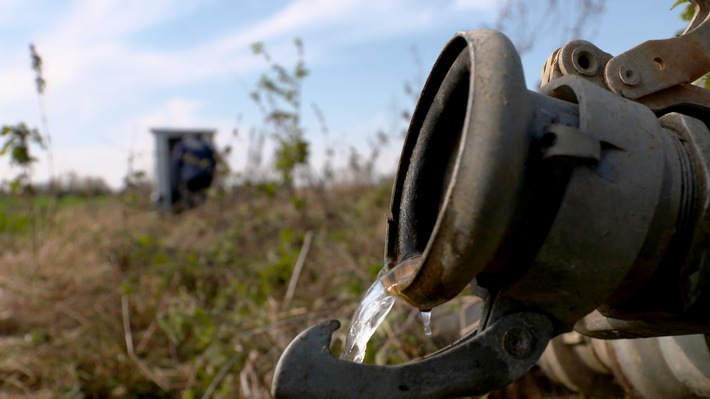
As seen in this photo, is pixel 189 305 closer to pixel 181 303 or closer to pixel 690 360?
pixel 181 303

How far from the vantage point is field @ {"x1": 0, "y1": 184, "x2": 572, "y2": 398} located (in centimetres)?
304

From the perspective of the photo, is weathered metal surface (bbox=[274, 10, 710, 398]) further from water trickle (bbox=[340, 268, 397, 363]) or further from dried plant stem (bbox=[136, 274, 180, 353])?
dried plant stem (bbox=[136, 274, 180, 353])

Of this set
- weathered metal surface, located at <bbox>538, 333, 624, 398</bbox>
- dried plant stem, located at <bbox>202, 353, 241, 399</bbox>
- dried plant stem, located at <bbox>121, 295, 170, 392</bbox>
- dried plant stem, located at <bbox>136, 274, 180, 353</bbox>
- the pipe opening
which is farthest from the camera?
dried plant stem, located at <bbox>136, 274, 180, 353</bbox>

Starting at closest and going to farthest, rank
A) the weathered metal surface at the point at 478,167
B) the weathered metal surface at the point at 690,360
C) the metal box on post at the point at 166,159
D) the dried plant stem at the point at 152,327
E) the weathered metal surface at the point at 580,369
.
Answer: the weathered metal surface at the point at 478,167 → the weathered metal surface at the point at 690,360 → the weathered metal surface at the point at 580,369 → the dried plant stem at the point at 152,327 → the metal box on post at the point at 166,159

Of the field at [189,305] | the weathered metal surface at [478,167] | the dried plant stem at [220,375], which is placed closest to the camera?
the weathered metal surface at [478,167]

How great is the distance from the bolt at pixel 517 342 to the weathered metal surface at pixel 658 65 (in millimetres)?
492

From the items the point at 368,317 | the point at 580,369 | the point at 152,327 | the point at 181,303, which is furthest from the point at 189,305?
the point at 368,317

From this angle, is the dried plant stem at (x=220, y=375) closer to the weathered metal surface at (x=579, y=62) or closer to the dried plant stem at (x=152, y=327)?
the dried plant stem at (x=152, y=327)

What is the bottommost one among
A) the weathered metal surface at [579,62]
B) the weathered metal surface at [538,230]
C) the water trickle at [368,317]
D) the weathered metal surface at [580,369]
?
the weathered metal surface at [580,369]

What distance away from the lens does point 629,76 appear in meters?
1.20

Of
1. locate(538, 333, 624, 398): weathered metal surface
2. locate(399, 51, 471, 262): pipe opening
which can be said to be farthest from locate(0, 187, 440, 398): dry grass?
locate(399, 51, 471, 262): pipe opening

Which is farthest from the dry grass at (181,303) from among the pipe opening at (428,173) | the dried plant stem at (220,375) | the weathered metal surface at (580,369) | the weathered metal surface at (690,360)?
the pipe opening at (428,173)

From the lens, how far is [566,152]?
86 centimetres

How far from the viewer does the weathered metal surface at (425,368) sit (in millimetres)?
884
